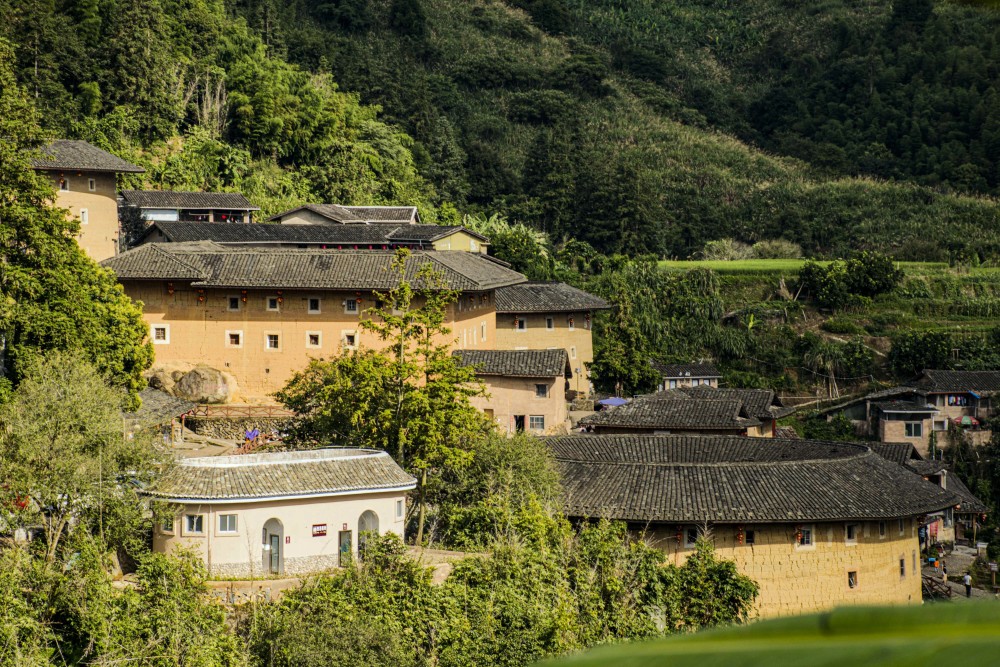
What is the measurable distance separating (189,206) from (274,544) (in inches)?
855

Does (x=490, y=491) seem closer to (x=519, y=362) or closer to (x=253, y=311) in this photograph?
(x=519, y=362)

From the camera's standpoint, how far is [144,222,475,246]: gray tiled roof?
106ft

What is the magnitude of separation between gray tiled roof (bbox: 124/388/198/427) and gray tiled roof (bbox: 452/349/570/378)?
576 centimetres

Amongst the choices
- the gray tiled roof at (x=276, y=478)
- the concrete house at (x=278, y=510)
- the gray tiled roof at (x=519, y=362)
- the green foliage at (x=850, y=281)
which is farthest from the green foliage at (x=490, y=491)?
the green foliage at (x=850, y=281)

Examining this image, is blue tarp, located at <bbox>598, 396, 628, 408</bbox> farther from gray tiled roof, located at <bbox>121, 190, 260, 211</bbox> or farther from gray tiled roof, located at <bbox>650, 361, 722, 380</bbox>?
gray tiled roof, located at <bbox>121, 190, 260, 211</bbox>

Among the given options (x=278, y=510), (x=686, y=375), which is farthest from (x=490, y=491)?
(x=686, y=375)

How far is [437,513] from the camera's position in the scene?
59.6 ft

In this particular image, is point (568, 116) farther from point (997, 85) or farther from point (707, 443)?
point (707, 443)

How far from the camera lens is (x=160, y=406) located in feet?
71.8

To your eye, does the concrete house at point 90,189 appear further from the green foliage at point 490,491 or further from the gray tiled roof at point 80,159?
the green foliage at point 490,491

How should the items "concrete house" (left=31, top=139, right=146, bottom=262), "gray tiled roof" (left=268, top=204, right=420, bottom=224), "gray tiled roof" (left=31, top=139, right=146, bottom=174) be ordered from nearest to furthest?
"gray tiled roof" (left=31, top=139, right=146, bottom=174), "concrete house" (left=31, top=139, right=146, bottom=262), "gray tiled roof" (left=268, top=204, right=420, bottom=224)

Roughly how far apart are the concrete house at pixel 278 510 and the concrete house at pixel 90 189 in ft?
53.4

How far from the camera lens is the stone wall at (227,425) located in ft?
78.1

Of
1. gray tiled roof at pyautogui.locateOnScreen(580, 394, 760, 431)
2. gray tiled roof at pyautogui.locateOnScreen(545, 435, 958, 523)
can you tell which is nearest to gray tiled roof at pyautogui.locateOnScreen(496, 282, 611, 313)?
gray tiled roof at pyautogui.locateOnScreen(580, 394, 760, 431)
